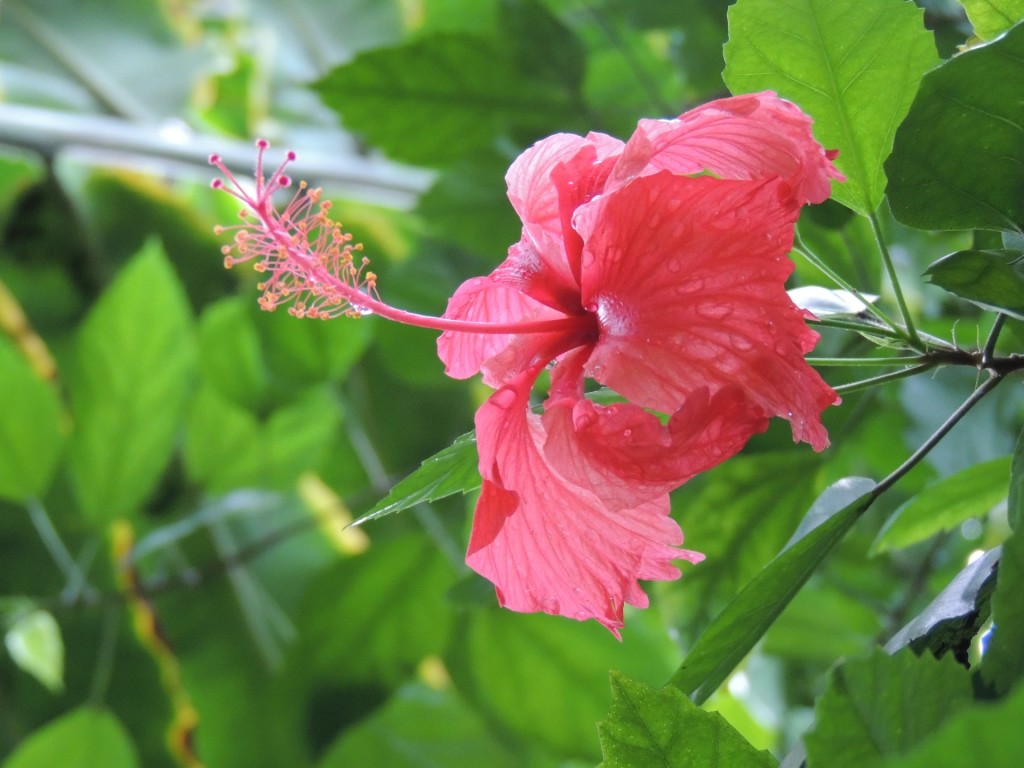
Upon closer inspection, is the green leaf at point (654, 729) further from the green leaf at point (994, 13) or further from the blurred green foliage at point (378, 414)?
the green leaf at point (994, 13)

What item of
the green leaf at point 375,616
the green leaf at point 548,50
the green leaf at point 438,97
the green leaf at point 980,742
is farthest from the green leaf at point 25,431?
the green leaf at point 980,742

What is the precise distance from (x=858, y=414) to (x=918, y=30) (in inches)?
15.9

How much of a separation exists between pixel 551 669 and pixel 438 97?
0.57 metres

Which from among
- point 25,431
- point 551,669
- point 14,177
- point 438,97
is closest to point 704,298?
point 438,97

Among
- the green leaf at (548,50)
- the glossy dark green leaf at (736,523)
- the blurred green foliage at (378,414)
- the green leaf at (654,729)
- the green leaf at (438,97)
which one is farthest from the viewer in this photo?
the green leaf at (548,50)

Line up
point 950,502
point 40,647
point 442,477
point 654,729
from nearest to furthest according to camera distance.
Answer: point 654,729 → point 442,477 → point 950,502 → point 40,647

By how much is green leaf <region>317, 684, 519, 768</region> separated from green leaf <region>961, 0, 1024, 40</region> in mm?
1027

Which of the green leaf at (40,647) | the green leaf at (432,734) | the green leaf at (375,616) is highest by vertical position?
the green leaf at (375,616)

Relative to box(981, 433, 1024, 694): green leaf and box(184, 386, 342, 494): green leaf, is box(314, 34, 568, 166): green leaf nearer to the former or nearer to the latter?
box(184, 386, 342, 494): green leaf

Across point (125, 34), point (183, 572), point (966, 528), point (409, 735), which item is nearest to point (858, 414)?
point (966, 528)

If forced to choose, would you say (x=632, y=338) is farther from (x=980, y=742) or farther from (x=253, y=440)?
(x=253, y=440)

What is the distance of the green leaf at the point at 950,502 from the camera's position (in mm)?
523

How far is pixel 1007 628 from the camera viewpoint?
28cm

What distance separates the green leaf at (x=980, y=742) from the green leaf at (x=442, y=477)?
0.78 feet
